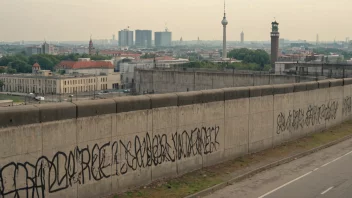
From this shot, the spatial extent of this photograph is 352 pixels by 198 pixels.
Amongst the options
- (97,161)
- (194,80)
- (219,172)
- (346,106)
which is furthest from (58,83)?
(97,161)

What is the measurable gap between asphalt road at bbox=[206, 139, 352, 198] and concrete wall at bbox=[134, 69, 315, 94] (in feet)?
64.3

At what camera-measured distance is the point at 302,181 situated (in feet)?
60.3

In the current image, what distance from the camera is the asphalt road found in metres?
16.5

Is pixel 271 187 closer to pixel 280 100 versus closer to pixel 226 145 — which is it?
pixel 226 145

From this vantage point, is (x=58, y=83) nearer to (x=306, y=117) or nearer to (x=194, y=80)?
(x=194, y=80)

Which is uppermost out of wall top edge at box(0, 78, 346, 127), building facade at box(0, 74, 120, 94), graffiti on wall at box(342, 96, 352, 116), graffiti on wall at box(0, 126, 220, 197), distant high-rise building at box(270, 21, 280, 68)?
distant high-rise building at box(270, 21, 280, 68)

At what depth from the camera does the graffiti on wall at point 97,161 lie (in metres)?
12.2

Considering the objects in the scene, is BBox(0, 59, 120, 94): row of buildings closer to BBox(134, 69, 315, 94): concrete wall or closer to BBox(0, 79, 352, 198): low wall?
BBox(134, 69, 315, 94): concrete wall

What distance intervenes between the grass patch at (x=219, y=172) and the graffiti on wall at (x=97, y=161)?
69 centimetres

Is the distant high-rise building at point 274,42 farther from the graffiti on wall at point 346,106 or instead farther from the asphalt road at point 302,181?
the asphalt road at point 302,181

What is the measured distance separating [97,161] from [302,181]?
7815 millimetres

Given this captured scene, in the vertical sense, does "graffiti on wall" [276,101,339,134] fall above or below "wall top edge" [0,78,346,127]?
below

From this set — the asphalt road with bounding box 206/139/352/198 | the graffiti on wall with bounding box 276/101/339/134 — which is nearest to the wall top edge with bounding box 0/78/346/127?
the graffiti on wall with bounding box 276/101/339/134

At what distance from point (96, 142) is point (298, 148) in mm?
12792
